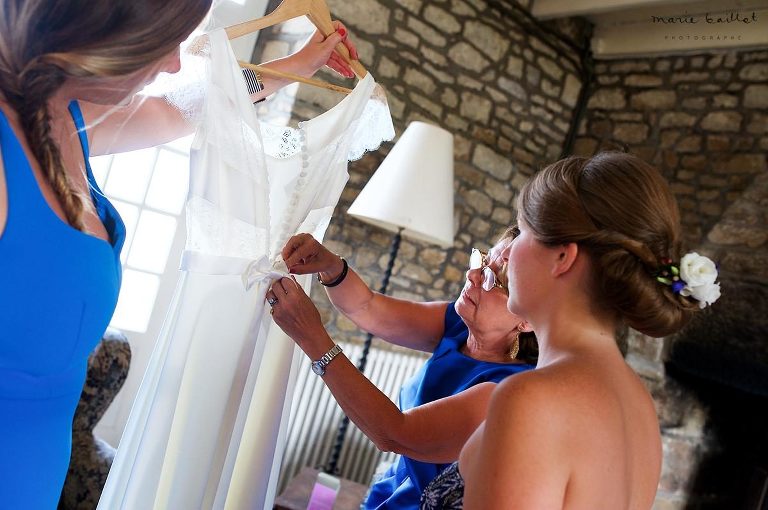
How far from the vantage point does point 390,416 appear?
4.49ft

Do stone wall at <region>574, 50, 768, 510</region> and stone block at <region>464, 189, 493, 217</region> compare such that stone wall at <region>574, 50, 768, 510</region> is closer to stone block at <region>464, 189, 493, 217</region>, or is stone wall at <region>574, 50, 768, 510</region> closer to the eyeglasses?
stone block at <region>464, 189, 493, 217</region>

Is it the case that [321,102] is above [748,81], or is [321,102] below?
below

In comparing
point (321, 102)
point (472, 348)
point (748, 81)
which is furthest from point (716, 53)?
point (472, 348)

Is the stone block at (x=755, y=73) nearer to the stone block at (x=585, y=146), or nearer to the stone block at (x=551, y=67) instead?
the stone block at (x=585, y=146)

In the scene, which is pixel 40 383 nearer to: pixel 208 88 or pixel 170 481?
pixel 170 481

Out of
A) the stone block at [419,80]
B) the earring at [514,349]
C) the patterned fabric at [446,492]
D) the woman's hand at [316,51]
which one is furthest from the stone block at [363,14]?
the patterned fabric at [446,492]

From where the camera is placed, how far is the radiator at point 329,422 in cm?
364

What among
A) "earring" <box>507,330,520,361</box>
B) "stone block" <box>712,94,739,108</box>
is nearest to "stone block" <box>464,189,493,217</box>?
"stone block" <box>712,94,739,108</box>

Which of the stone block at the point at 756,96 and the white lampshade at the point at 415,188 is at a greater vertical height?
the stone block at the point at 756,96

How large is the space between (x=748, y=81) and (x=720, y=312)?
1.36m

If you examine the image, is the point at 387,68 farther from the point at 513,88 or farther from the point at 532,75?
the point at 532,75

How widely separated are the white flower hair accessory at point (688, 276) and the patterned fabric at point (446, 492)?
489 mm

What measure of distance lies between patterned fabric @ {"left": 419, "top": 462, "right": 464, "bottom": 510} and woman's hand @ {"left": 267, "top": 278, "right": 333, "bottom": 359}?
336 millimetres

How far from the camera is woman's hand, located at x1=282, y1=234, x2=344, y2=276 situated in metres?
1.47
